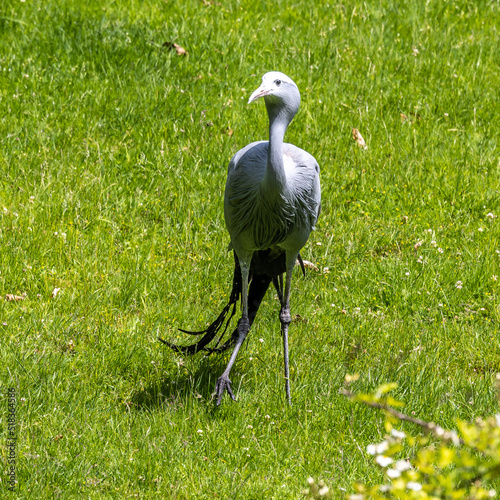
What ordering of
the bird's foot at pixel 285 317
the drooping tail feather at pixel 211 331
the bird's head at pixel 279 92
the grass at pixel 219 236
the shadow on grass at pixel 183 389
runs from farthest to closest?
the bird's foot at pixel 285 317 → the drooping tail feather at pixel 211 331 → the shadow on grass at pixel 183 389 → the grass at pixel 219 236 → the bird's head at pixel 279 92

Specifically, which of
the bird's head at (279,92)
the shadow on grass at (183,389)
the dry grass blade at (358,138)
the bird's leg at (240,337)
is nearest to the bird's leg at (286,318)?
the bird's leg at (240,337)

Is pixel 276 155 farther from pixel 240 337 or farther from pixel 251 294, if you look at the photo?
pixel 251 294

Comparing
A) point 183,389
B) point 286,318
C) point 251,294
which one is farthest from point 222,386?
point 251,294

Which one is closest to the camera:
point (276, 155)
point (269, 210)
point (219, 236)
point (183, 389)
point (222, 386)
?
point (276, 155)

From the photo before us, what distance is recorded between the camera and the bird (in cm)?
395

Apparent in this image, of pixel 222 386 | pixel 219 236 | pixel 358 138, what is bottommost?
pixel 222 386

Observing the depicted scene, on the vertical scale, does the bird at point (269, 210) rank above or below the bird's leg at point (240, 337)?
above

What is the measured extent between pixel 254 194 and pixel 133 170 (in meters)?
2.39

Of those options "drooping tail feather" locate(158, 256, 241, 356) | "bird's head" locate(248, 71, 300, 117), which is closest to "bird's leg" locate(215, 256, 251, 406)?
"drooping tail feather" locate(158, 256, 241, 356)

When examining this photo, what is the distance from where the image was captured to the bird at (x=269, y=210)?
3945mm

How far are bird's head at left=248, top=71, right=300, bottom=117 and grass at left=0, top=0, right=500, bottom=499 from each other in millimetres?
1709

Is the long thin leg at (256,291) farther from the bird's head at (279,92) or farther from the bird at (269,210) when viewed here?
the bird's head at (279,92)

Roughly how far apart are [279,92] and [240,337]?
161 cm

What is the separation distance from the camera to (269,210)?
420 centimetres
